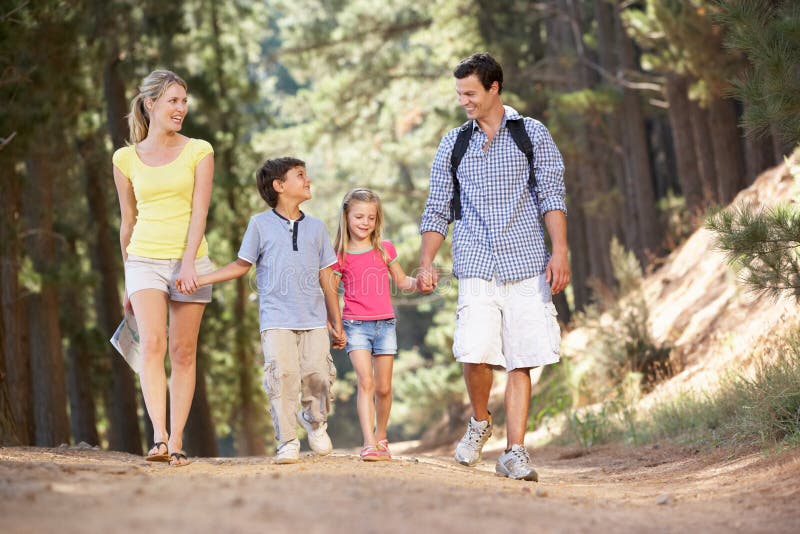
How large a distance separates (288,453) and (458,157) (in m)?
2.23

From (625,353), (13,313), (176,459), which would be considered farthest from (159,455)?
(625,353)

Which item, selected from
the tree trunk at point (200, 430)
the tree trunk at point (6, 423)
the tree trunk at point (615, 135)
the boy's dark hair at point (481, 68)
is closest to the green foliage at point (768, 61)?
the boy's dark hair at point (481, 68)

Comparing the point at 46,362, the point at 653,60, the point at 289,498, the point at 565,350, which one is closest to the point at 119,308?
the point at 46,362

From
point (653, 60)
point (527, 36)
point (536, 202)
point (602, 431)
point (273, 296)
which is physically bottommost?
point (602, 431)

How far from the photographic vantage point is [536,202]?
676cm

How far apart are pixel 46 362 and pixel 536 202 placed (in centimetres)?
993

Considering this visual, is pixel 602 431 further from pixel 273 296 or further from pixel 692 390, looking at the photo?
pixel 273 296

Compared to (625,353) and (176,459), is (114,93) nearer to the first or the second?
(625,353)

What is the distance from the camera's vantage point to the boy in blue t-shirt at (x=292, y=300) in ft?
21.4

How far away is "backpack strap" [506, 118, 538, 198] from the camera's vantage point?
6.71 metres

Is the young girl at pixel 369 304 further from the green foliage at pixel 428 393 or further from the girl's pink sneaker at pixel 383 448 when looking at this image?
the green foliage at pixel 428 393

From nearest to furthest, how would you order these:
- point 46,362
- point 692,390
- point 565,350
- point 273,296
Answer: point 273,296, point 692,390, point 46,362, point 565,350

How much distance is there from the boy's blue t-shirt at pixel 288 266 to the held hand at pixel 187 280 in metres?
0.34

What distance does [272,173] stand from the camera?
22.3ft
